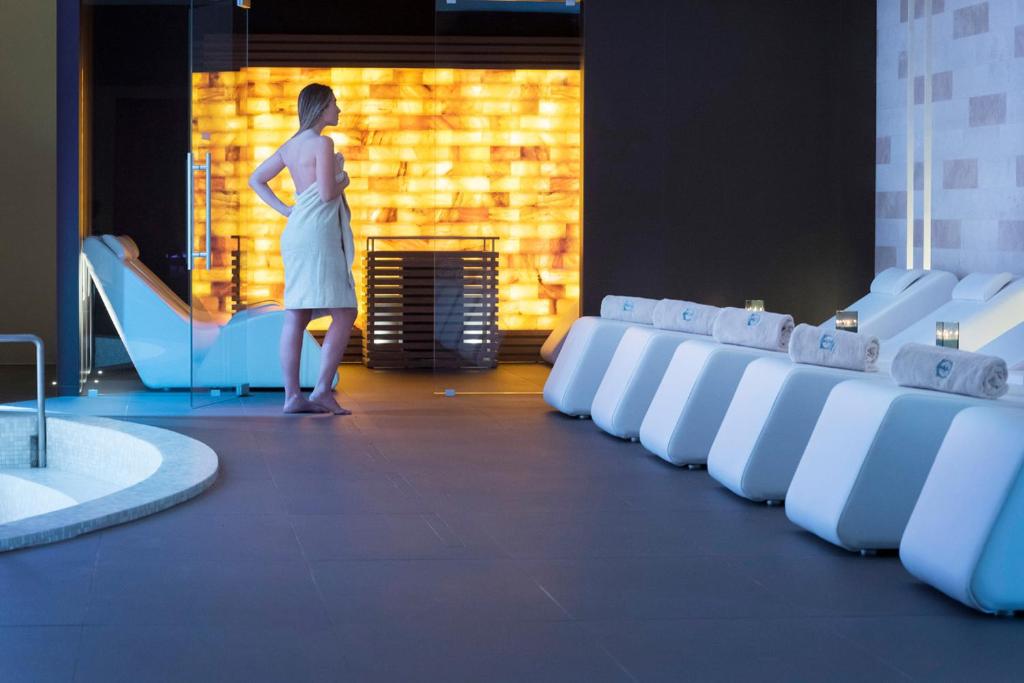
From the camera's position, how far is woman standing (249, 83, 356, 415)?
7512 millimetres

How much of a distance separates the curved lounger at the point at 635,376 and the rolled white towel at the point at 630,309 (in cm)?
37

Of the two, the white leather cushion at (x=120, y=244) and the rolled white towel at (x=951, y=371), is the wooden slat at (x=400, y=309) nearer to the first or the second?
the white leather cushion at (x=120, y=244)

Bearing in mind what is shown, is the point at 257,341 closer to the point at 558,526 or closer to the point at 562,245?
the point at 562,245

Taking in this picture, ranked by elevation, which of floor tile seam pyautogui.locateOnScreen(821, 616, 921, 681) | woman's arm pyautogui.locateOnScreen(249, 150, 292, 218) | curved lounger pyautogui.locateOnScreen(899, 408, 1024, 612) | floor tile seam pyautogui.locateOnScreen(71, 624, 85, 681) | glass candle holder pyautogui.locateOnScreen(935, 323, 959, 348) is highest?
woman's arm pyautogui.locateOnScreen(249, 150, 292, 218)

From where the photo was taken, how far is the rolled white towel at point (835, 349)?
15.4 feet

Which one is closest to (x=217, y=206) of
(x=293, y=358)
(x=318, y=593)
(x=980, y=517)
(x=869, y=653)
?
(x=293, y=358)

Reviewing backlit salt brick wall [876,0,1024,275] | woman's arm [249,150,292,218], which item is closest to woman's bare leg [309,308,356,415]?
woman's arm [249,150,292,218]

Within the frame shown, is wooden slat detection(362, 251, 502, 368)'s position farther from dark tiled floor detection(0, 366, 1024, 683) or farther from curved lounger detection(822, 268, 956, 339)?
dark tiled floor detection(0, 366, 1024, 683)

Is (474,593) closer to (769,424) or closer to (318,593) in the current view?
(318,593)

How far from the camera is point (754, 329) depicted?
5.61 metres

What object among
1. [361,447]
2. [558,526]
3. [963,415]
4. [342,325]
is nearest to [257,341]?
[342,325]

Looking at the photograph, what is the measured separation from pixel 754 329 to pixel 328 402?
2.84 meters

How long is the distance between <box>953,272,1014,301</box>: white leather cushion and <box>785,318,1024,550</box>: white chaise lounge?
13.8 ft

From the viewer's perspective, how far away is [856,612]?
3447mm
